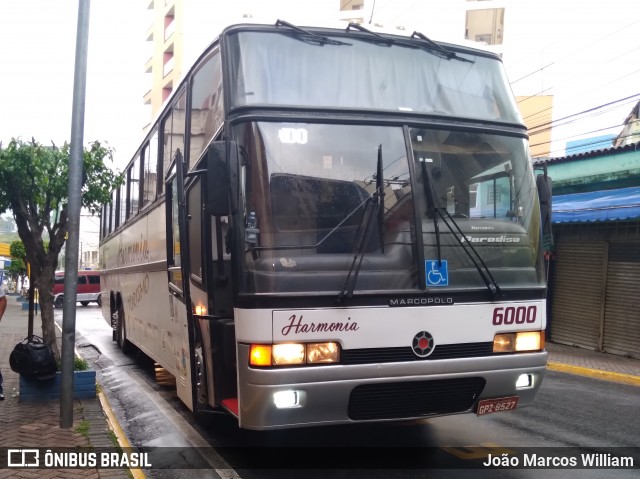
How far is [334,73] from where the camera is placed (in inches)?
208

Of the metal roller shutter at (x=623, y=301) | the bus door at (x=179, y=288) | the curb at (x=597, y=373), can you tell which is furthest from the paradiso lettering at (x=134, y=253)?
the metal roller shutter at (x=623, y=301)

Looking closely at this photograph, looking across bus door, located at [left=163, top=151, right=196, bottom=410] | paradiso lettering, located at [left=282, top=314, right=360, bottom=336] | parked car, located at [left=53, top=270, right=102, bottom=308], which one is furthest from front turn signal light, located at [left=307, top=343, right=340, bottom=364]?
parked car, located at [left=53, top=270, right=102, bottom=308]

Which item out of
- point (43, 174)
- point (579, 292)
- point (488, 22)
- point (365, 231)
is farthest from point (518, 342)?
Result: point (488, 22)

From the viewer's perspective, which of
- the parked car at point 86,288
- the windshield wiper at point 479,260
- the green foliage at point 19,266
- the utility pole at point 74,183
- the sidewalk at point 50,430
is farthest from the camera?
the green foliage at point 19,266

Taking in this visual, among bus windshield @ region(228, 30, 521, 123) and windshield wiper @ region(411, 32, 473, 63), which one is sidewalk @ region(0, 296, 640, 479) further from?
windshield wiper @ region(411, 32, 473, 63)

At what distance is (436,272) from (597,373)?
755 cm

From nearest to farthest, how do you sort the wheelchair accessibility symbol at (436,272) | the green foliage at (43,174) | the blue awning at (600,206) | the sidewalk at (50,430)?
1. the wheelchair accessibility symbol at (436,272)
2. the sidewalk at (50,430)
3. the green foliage at (43,174)
4. the blue awning at (600,206)

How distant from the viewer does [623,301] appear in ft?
43.2

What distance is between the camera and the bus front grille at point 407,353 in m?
4.75

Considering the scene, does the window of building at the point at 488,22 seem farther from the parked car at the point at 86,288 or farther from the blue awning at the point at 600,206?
the parked car at the point at 86,288

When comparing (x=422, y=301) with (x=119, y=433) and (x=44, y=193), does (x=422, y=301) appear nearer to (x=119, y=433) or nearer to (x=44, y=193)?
(x=119, y=433)

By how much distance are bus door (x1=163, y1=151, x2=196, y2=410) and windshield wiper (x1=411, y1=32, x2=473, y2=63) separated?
241 centimetres

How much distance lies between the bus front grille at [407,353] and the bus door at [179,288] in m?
1.92

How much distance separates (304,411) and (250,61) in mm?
2706
